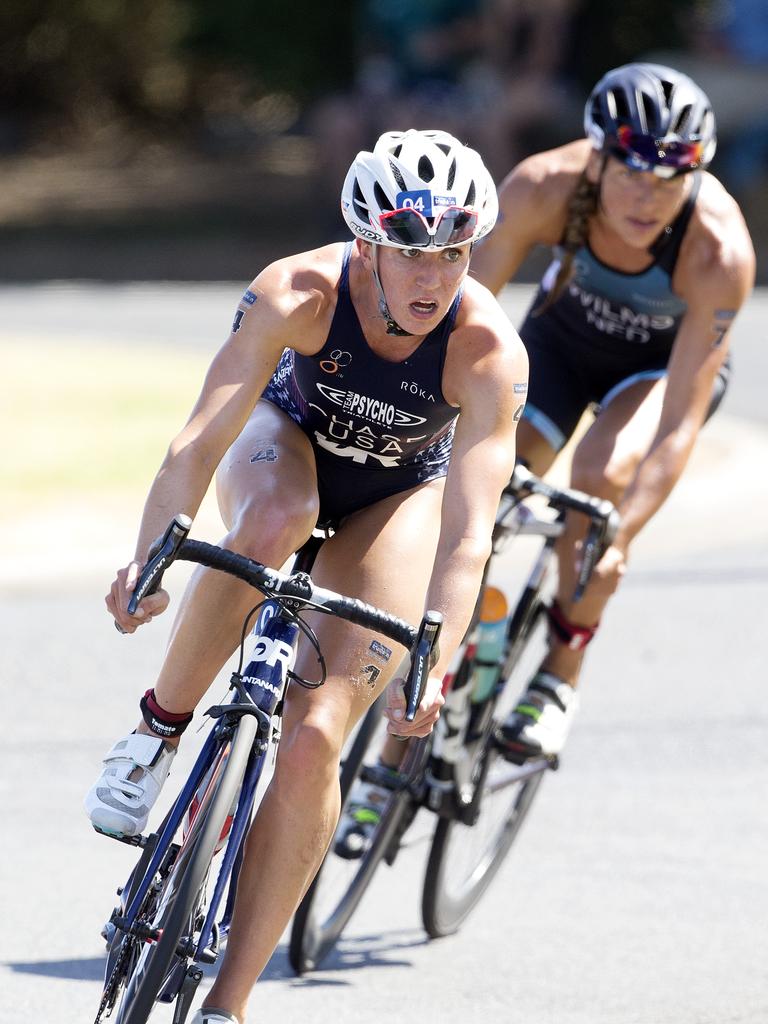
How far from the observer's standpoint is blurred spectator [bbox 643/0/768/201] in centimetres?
2078

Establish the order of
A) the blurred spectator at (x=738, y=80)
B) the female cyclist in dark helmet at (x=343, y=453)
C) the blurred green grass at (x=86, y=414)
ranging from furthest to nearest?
1. the blurred spectator at (x=738, y=80)
2. the blurred green grass at (x=86, y=414)
3. the female cyclist in dark helmet at (x=343, y=453)

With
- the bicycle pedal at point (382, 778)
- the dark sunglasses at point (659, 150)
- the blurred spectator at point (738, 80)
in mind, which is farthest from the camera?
the blurred spectator at point (738, 80)

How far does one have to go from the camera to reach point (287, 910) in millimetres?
3705

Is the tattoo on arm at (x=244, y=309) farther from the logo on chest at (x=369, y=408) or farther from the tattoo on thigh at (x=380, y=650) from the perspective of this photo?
the tattoo on thigh at (x=380, y=650)

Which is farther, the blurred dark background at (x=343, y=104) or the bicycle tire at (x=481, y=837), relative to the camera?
the blurred dark background at (x=343, y=104)

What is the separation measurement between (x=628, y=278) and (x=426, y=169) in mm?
1807

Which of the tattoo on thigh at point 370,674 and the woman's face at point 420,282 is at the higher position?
the woman's face at point 420,282

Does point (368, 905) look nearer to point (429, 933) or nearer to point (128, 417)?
point (429, 933)

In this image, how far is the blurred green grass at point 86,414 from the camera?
1026 cm

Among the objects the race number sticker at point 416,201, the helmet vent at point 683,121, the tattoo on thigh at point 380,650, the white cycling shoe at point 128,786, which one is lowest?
the white cycling shoe at point 128,786

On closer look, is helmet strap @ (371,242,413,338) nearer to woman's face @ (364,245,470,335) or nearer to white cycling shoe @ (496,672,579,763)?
woman's face @ (364,245,470,335)

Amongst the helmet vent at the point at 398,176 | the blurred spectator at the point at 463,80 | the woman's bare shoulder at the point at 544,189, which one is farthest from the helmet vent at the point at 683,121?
the blurred spectator at the point at 463,80

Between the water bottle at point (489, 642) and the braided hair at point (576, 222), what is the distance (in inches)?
44.5

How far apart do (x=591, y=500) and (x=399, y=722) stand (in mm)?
1514
